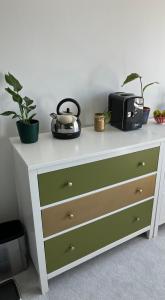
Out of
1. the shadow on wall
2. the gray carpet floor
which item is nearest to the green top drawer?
the shadow on wall

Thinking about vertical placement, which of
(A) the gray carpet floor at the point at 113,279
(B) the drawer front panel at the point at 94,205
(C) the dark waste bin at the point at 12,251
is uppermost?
(B) the drawer front panel at the point at 94,205

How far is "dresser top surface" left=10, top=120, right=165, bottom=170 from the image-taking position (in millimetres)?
1112

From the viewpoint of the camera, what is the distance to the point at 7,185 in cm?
156

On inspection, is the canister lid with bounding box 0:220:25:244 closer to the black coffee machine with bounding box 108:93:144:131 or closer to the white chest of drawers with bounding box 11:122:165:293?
the white chest of drawers with bounding box 11:122:165:293

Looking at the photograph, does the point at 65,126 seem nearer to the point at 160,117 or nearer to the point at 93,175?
the point at 93,175

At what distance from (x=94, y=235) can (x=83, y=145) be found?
0.59 m

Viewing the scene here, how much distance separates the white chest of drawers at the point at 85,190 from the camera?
1134 millimetres

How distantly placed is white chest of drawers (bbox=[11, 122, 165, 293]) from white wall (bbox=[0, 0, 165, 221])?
0.25 m

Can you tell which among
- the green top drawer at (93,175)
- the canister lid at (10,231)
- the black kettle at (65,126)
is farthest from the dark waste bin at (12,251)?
the black kettle at (65,126)

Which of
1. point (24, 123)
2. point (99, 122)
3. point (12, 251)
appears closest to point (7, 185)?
point (12, 251)

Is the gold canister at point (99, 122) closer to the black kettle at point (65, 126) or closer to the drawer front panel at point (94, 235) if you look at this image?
the black kettle at point (65, 126)

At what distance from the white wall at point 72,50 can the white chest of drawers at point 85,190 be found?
249 mm

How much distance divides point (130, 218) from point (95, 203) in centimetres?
38

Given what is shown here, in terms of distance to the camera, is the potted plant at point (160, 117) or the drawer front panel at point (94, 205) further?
the potted plant at point (160, 117)
